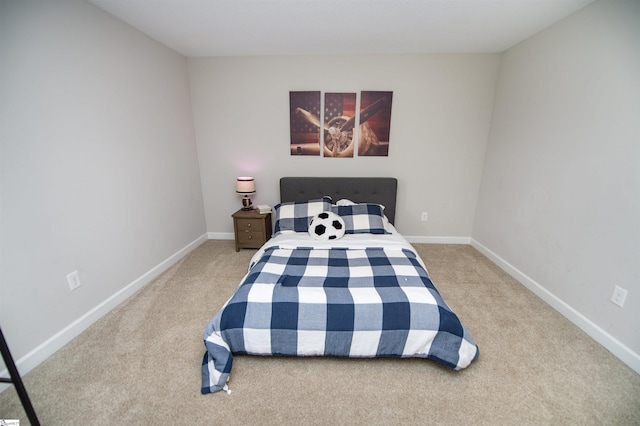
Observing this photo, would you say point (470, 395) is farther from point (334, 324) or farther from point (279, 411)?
point (279, 411)

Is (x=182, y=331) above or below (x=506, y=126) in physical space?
below

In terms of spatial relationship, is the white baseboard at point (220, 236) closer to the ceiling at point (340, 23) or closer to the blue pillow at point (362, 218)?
the blue pillow at point (362, 218)

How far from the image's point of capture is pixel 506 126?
2.67 m

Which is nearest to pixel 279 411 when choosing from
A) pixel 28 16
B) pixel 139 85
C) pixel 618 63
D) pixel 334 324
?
pixel 334 324

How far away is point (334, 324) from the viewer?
4.73 ft

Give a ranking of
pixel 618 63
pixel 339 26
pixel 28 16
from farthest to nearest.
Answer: pixel 339 26, pixel 618 63, pixel 28 16

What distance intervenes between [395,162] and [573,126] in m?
1.56

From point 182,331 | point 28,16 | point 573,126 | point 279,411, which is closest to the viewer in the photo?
point 279,411

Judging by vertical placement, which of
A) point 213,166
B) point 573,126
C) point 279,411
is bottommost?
point 279,411

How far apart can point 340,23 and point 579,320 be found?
9.72 ft

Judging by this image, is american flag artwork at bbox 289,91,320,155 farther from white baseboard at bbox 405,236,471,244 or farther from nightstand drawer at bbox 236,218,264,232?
white baseboard at bbox 405,236,471,244

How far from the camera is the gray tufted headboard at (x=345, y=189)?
3066mm

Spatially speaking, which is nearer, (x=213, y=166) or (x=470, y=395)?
(x=470, y=395)

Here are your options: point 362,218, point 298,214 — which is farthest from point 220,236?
point 362,218
